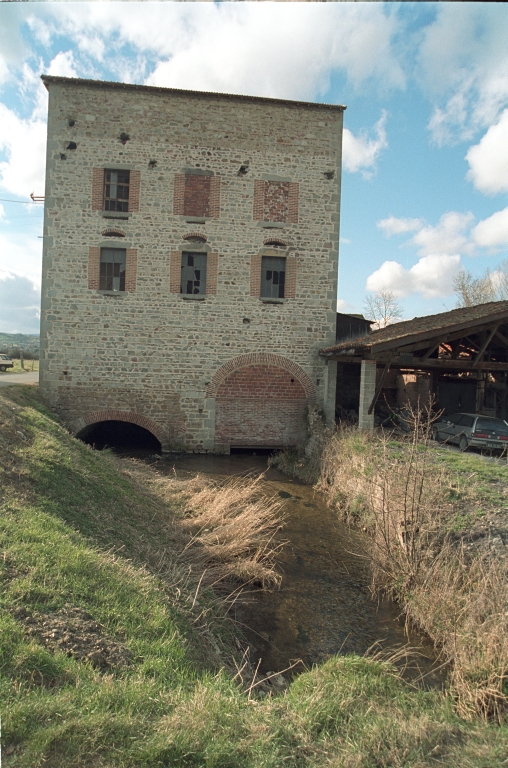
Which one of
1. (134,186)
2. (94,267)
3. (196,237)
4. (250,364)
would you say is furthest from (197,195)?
(250,364)

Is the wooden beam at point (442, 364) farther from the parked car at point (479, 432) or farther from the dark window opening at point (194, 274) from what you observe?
the dark window opening at point (194, 274)

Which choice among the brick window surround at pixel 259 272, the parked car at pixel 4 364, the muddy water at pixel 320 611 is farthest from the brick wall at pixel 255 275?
the parked car at pixel 4 364

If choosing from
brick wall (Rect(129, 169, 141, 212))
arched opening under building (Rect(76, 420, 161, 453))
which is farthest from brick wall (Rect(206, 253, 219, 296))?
arched opening under building (Rect(76, 420, 161, 453))

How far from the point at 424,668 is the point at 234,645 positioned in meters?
2.03

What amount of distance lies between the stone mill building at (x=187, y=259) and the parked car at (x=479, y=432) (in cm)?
375

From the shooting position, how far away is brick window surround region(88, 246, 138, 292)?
13898mm

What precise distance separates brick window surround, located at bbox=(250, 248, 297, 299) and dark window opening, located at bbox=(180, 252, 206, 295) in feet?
5.02

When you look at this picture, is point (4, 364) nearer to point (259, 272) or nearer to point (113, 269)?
point (113, 269)

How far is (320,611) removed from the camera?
5.98 metres

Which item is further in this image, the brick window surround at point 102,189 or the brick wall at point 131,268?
the brick wall at point 131,268

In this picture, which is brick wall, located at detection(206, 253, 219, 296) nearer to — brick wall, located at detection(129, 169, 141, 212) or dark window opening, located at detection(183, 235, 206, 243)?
dark window opening, located at detection(183, 235, 206, 243)

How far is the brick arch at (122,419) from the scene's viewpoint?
14.0 metres

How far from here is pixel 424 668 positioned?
4.84m

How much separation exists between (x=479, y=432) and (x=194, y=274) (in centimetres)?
938
